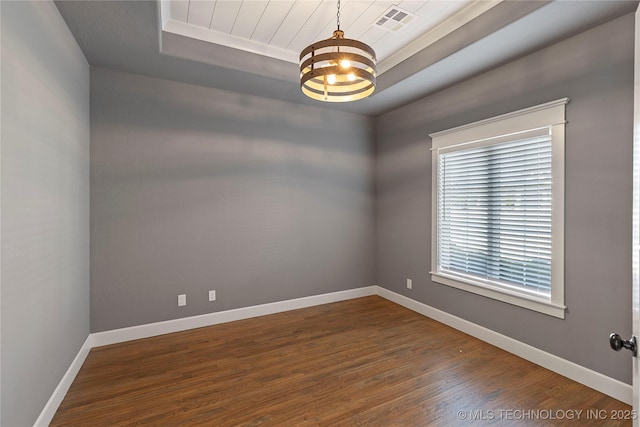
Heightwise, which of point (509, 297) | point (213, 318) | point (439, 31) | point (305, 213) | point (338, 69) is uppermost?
point (439, 31)

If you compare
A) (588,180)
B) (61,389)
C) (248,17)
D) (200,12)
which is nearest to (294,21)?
(248,17)

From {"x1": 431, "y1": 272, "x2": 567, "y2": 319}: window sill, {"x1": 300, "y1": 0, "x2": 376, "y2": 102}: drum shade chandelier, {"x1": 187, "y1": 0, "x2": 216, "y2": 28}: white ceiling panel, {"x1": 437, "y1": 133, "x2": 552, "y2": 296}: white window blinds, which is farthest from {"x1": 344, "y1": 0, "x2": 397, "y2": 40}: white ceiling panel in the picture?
{"x1": 431, "y1": 272, "x2": 567, "y2": 319}: window sill

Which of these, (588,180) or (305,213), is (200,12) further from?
(588,180)

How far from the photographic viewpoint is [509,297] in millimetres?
2854

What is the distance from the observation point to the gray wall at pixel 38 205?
5.03ft

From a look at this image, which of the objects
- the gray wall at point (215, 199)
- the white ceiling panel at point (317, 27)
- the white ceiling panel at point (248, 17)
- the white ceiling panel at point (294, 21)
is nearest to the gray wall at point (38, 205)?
the gray wall at point (215, 199)

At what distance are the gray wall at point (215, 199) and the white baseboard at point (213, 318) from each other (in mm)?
75

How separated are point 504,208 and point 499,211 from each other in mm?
63

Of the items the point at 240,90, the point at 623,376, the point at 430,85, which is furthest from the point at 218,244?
the point at 623,376

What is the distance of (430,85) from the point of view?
338 centimetres

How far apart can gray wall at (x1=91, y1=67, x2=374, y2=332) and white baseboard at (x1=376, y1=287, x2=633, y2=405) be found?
1323mm

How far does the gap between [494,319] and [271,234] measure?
256 centimetres

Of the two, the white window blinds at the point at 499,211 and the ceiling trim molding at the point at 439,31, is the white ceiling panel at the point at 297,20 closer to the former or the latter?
the ceiling trim molding at the point at 439,31

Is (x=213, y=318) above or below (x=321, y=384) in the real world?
above
